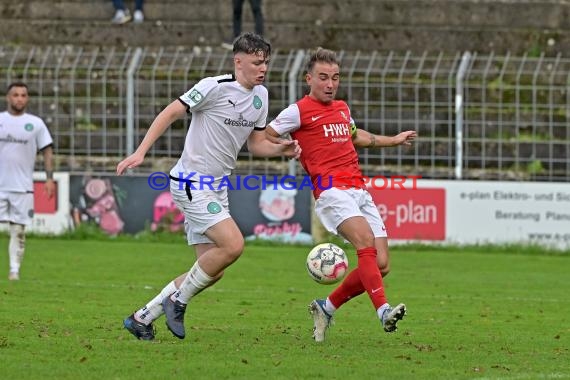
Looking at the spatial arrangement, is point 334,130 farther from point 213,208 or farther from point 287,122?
point 213,208

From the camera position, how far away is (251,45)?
981 cm

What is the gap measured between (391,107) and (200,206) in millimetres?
12304

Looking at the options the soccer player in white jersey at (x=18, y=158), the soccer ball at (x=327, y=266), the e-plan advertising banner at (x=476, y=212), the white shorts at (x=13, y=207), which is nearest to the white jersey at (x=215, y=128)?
the soccer ball at (x=327, y=266)

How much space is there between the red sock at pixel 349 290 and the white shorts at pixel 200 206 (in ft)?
3.88

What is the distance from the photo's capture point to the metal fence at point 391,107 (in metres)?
21.5

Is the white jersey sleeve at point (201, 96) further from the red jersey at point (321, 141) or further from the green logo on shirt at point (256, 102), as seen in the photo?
the red jersey at point (321, 141)

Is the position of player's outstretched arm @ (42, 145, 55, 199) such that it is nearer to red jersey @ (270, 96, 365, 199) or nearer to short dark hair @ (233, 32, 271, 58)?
red jersey @ (270, 96, 365, 199)

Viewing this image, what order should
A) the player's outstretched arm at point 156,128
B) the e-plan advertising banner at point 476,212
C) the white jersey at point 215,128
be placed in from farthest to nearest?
the e-plan advertising banner at point 476,212 → the white jersey at point 215,128 → the player's outstretched arm at point 156,128

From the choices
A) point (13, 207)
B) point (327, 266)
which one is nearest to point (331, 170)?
point (327, 266)

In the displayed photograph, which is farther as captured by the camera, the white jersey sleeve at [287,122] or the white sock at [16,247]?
the white sock at [16,247]

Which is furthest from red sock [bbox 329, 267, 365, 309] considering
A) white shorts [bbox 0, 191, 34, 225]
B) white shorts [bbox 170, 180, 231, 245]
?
white shorts [bbox 0, 191, 34, 225]

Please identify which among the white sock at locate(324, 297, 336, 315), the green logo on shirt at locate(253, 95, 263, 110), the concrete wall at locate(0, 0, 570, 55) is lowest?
the white sock at locate(324, 297, 336, 315)

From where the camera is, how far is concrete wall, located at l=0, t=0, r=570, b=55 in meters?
24.9

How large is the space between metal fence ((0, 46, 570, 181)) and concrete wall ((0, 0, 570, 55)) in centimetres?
211
